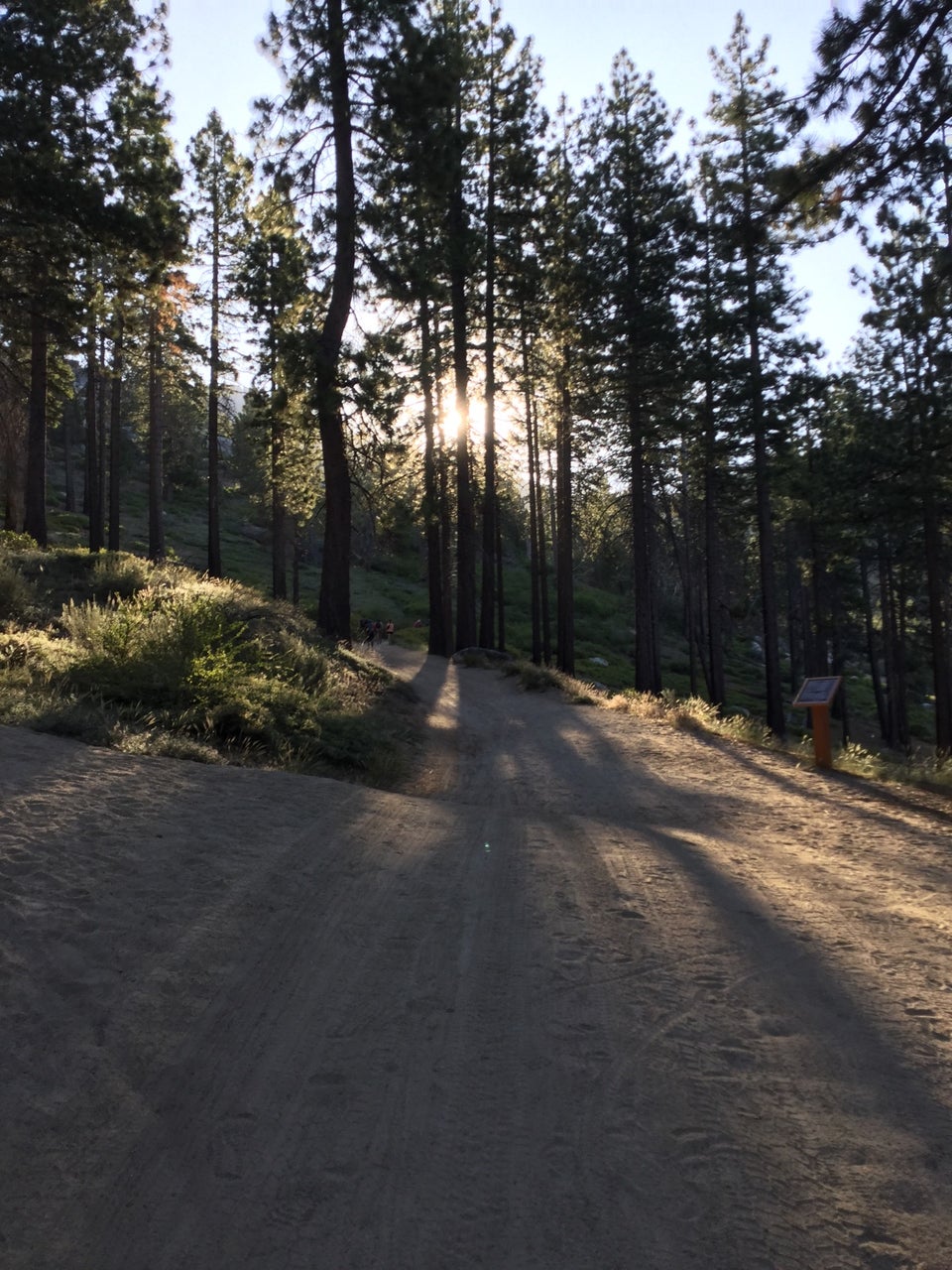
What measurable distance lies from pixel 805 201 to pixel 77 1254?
10425 millimetres

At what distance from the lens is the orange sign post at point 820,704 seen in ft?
36.4

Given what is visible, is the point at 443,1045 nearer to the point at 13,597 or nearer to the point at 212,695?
the point at 212,695

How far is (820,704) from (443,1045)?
8.70 m

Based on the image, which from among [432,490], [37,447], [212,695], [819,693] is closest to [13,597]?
[212,695]

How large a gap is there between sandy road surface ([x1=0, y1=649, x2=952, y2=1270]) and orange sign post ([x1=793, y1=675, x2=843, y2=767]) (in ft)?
13.4

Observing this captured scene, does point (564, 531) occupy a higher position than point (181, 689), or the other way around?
point (564, 531)

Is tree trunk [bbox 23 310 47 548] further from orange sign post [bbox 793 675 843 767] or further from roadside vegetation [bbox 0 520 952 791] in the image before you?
orange sign post [bbox 793 675 843 767]

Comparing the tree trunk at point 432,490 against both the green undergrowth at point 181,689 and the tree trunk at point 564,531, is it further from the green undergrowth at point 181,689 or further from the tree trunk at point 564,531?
the green undergrowth at point 181,689

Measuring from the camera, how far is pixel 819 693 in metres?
11.3

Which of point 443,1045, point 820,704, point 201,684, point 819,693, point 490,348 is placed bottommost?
point 443,1045

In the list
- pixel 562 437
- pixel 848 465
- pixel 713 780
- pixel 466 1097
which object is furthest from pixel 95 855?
pixel 562 437

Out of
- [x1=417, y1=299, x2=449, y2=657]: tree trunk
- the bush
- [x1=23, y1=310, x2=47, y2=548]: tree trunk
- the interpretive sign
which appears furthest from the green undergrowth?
[x1=417, y1=299, x2=449, y2=657]: tree trunk

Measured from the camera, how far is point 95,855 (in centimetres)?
525

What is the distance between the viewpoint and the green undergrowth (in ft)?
28.0
